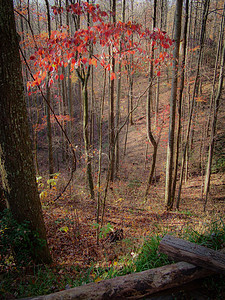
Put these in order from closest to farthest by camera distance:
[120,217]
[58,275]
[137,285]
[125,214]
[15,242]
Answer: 1. [137,285]
2. [15,242]
3. [58,275]
4. [120,217]
5. [125,214]

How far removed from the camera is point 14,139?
329 cm

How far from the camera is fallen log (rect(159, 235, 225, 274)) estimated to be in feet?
8.29

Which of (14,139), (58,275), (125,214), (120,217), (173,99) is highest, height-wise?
(173,99)

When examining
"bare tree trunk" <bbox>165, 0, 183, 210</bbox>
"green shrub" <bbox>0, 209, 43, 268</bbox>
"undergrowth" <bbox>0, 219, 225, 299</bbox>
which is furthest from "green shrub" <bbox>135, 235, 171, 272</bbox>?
"bare tree trunk" <bbox>165, 0, 183, 210</bbox>

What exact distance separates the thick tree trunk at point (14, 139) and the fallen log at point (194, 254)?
250cm

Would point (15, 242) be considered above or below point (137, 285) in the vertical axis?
below

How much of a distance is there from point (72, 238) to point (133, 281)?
3361 mm

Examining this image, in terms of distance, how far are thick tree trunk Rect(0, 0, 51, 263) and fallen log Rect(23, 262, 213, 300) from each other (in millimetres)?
1678

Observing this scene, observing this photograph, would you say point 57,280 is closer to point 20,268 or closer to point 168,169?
point 20,268

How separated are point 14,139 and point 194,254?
10.9 ft

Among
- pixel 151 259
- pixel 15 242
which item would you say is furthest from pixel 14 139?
pixel 151 259

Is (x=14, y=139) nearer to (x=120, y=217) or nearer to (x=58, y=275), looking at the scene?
(x=58, y=275)

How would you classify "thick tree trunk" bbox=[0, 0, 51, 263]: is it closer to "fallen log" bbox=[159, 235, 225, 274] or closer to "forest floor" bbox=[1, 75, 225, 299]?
"forest floor" bbox=[1, 75, 225, 299]

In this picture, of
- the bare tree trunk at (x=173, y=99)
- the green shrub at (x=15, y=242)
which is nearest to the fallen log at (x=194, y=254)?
the green shrub at (x=15, y=242)
